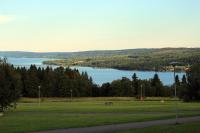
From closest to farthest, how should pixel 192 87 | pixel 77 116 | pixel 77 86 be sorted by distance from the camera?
pixel 77 116, pixel 192 87, pixel 77 86

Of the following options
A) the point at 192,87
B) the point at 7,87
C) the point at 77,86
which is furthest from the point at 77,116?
the point at 77,86

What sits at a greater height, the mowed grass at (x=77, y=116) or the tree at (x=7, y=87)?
the tree at (x=7, y=87)

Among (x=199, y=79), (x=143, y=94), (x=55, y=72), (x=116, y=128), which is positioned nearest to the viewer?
(x=116, y=128)

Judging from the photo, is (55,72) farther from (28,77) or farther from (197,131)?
(197,131)

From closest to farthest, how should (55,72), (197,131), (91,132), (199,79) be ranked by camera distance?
(197,131) < (91,132) < (199,79) < (55,72)

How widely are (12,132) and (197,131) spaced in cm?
823

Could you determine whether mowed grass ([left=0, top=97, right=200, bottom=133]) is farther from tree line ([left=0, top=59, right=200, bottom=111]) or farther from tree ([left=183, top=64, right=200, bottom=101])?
tree line ([left=0, top=59, right=200, bottom=111])

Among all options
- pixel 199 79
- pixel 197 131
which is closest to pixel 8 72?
pixel 197 131

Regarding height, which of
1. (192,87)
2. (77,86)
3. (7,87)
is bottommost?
(77,86)

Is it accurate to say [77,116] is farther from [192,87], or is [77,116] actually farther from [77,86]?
[77,86]

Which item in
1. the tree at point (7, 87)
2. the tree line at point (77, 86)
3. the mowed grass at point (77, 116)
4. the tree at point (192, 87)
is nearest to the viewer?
the mowed grass at point (77, 116)

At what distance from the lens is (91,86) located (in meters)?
133

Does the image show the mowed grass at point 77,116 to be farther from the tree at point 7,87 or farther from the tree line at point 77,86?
the tree line at point 77,86

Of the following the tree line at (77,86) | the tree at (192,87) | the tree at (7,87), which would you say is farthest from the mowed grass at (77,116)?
the tree line at (77,86)
